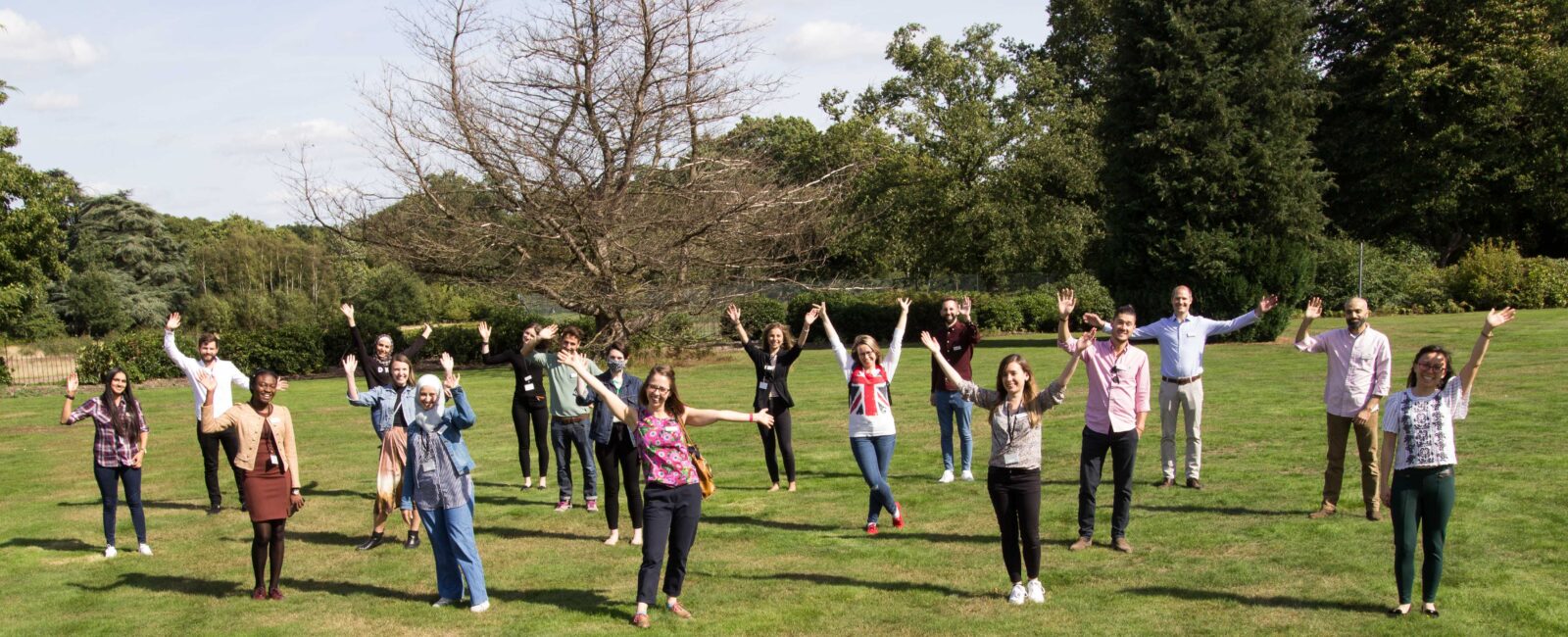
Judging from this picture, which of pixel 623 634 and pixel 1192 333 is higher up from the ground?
pixel 1192 333

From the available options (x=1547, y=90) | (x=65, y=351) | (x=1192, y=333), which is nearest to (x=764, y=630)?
(x=1192, y=333)

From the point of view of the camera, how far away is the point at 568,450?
1055 cm

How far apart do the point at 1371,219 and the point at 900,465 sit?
42.9 metres

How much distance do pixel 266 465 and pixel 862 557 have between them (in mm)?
4392

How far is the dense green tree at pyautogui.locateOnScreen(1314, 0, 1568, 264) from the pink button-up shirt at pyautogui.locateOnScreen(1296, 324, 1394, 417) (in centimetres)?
3660

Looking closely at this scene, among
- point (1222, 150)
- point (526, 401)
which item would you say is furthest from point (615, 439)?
point (1222, 150)

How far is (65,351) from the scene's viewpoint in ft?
125

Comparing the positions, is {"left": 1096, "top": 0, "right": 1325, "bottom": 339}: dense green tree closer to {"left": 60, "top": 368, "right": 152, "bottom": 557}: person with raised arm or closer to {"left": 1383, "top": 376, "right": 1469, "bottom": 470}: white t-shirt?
{"left": 1383, "top": 376, "right": 1469, "bottom": 470}: white t-shirt

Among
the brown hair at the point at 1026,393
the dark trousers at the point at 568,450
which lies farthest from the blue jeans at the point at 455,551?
the brown hair at the point at 1026,393

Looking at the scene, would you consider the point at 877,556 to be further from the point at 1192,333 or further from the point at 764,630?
the point at 1192,333

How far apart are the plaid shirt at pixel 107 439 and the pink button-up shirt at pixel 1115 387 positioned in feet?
25.4

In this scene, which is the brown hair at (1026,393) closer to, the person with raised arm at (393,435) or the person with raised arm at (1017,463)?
the person with raised arm at (1017,463)

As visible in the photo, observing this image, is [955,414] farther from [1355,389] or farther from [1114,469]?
[1355,389]

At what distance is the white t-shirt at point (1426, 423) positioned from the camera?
255 inches
